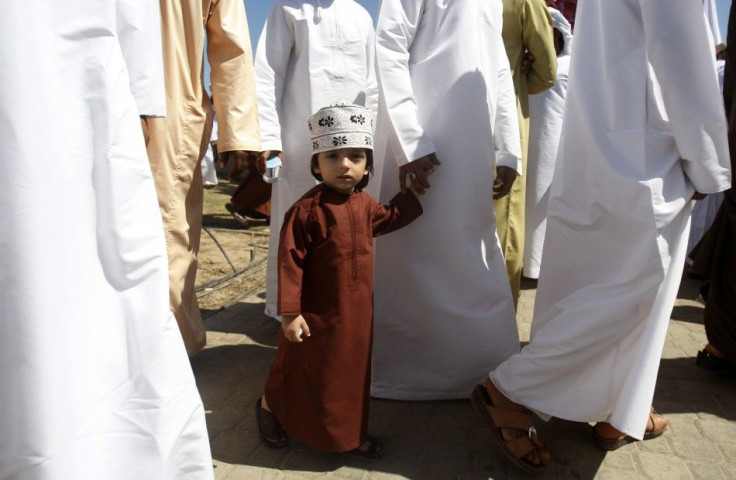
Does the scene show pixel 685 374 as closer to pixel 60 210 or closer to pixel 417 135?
pixel 417 135

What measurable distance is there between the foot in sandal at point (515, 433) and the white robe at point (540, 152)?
8.21 feet

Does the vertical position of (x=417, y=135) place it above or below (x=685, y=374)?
above

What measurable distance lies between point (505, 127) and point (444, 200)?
450 mm

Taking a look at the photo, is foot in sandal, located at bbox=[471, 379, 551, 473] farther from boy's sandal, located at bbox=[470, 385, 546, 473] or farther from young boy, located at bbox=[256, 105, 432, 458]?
young boy, located at bbox=[256, 105, 432, 458]

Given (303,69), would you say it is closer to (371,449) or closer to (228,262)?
(371,449)

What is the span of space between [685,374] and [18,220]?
9.92 ft

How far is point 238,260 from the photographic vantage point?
18.6 ft

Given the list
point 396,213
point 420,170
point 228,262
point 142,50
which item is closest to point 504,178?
point 420,170

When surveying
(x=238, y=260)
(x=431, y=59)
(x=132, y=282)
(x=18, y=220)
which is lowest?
(x=238, y=260)

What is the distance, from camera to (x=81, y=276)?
1299 mm

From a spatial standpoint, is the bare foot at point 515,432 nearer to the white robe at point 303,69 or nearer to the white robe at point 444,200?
the white robe at point 444,200

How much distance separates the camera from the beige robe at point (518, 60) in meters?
3.17

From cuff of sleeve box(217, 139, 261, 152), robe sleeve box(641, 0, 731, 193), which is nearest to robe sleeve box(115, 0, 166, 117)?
cuff of sleeve box(217, 139, 261, 152)

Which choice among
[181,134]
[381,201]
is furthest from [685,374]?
[181,134]
